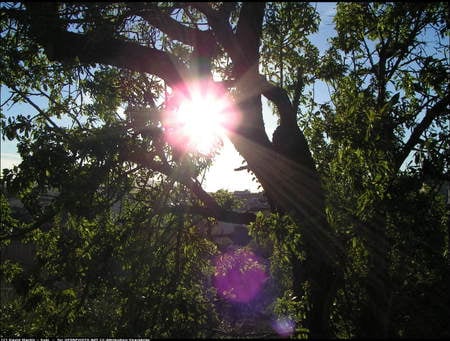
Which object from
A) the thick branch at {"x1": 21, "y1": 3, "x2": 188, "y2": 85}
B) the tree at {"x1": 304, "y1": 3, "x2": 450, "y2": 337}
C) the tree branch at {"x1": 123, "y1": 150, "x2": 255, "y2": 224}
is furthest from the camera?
the tree branch at {"x1": 123, "y1": 150, "x2": 255, "y2": 224}

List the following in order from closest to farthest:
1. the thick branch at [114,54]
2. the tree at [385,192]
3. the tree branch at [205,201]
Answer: the tree at [385,192] < the thick branch at [114,54] < the tree branch at [205,201]

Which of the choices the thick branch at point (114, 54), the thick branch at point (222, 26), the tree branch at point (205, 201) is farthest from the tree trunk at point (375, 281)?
the thick branch at point (114, 54)

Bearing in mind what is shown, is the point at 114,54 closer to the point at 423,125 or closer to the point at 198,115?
the point at 198,115

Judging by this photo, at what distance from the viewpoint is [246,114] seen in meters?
5.96

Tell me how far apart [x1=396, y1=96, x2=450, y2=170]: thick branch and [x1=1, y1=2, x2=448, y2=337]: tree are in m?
0.02

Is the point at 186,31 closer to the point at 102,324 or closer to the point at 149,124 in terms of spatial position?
the point at 149,124

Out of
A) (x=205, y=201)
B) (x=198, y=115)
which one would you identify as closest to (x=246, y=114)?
(x=198, y=115)

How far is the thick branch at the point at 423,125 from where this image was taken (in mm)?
4730

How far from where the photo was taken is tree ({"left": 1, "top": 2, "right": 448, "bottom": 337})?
4156 mm

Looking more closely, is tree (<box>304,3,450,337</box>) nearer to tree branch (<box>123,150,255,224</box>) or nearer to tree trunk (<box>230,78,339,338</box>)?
tree trunk (<box>230,78,339,338</box>)

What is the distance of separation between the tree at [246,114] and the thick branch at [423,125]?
16 millimetres

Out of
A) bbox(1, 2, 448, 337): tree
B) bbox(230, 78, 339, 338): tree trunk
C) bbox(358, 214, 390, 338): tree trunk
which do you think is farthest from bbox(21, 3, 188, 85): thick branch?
bbox(358, 214, 390, 338): tree trunk

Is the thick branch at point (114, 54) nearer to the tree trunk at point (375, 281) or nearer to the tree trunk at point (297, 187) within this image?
the tree trunk at point (297, 187)

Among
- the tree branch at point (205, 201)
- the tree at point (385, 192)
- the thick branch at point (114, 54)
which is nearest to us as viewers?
the tree at point (385, 192)
